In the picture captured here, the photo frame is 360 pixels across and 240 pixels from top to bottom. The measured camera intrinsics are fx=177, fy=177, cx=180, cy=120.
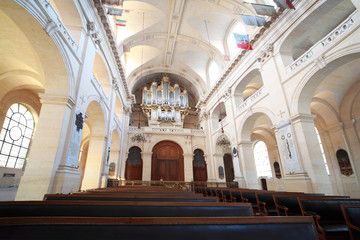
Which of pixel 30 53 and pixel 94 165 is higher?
pixel 30 53

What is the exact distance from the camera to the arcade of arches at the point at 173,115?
225 inches

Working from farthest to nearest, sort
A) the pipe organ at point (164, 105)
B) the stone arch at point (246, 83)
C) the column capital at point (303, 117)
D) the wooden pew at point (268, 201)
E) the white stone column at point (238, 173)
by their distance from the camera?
the pipe organ at point (164, 105) → the stone arch at point (246, 83) → the white stone column at point (238, 173) → the column capital at point (303, 117) → the wooden pew at point (268, 201)

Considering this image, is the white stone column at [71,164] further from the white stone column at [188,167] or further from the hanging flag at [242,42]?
the white stone column at [188,167]

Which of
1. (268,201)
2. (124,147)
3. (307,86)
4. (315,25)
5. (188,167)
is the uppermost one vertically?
(315,25)

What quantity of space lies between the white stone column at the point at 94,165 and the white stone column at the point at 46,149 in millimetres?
4116

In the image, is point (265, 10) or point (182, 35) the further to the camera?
point (182, 35)

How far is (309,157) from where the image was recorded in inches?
272

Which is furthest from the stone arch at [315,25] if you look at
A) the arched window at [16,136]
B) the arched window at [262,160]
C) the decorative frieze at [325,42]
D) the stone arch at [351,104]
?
the arched window at [16,136]

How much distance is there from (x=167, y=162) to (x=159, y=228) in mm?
15992

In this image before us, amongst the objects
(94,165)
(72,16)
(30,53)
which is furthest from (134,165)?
(72,16)

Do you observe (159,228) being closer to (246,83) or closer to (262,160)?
(246,83)

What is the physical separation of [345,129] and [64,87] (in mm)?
14436

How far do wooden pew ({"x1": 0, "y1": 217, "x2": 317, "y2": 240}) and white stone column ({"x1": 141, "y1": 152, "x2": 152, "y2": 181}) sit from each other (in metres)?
14.8

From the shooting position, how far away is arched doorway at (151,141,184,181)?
16.2 meters
